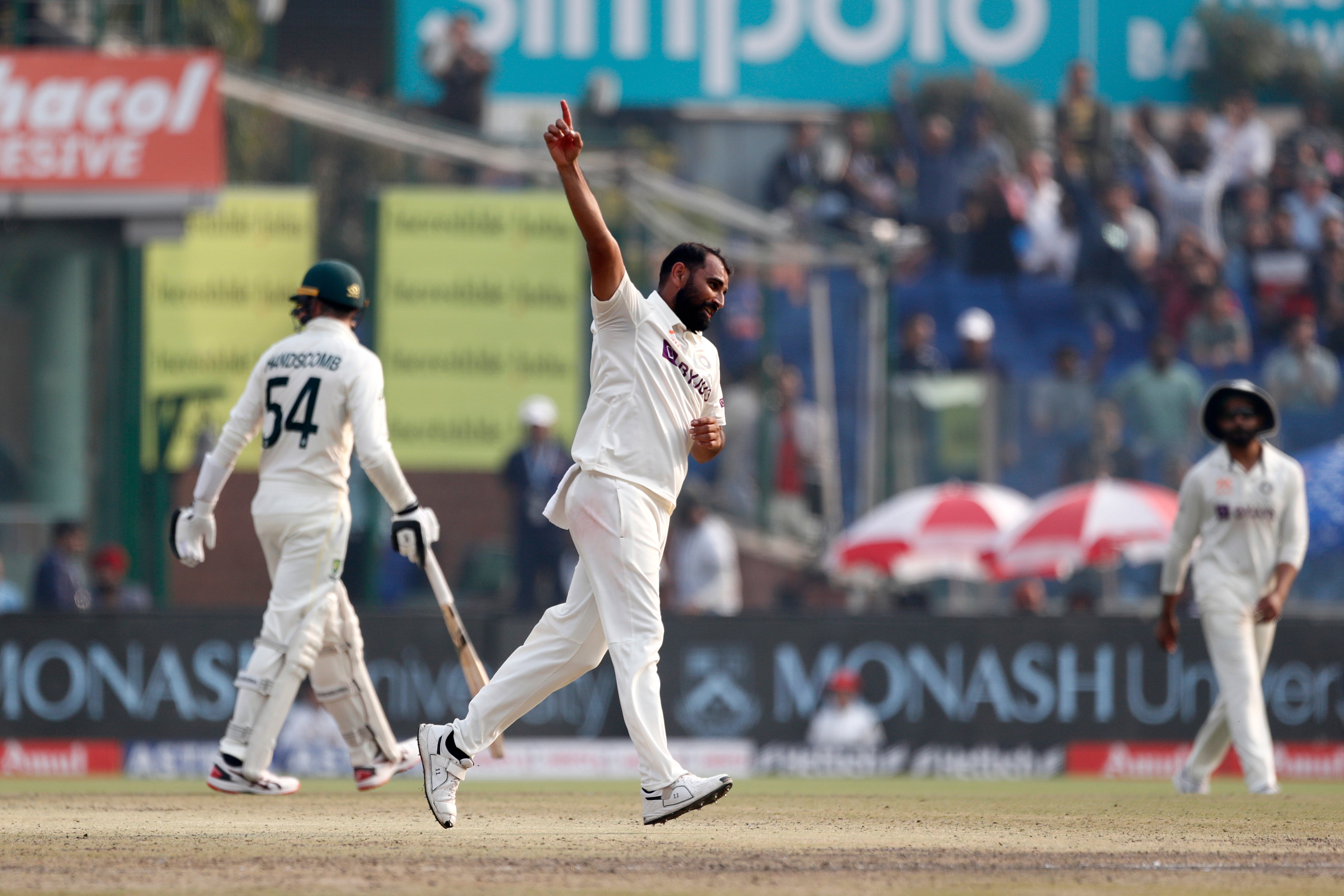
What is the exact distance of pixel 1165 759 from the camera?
14.7 metres

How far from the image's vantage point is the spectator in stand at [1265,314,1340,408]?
2020 centimetres

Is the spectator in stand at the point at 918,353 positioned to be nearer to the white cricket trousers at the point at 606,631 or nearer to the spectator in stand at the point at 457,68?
the spectator in stand at the point at 457,68

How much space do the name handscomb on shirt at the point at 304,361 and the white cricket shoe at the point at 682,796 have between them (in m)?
2.77

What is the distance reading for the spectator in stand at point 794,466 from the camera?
64.5ft

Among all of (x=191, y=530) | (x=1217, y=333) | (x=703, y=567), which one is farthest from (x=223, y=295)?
(x=191, y=530)

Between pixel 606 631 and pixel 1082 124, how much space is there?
16875mm

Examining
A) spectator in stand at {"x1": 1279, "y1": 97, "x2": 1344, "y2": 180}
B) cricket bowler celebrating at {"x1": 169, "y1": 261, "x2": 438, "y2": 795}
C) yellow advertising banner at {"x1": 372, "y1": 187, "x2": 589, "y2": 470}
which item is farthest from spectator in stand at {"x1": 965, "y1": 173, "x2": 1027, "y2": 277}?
cricket bowler celebrating at {"x1": 169, "y1": 261, "x2": 438, "y2": 795}

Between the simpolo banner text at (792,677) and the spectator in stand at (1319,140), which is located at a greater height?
the spectator in stand at (1319,140)

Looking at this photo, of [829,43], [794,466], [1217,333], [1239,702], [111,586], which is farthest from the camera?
[829,43]

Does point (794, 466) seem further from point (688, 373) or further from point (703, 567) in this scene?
point (688, 373)

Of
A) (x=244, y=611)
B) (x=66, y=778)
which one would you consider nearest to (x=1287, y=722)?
Answer: (x=244, y=611)

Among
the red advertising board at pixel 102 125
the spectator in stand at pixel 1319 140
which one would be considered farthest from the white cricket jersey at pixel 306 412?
the spectator in stand at pixel 1319 140

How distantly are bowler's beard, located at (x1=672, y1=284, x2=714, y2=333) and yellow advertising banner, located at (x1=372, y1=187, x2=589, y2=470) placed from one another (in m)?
11.9

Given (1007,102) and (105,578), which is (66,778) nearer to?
(105,578)
